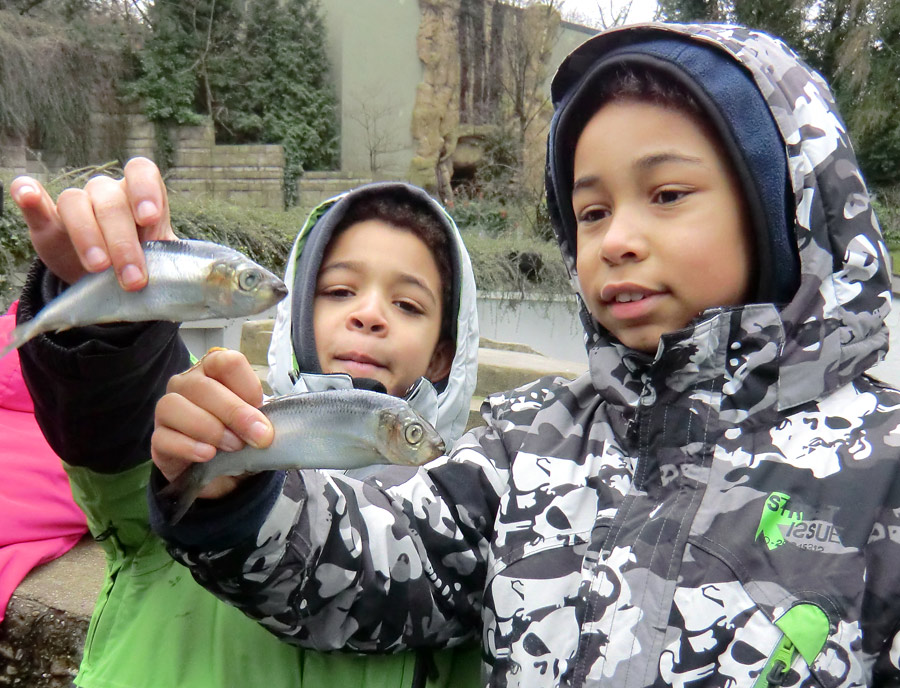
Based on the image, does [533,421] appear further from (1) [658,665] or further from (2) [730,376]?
(1) [658,665]

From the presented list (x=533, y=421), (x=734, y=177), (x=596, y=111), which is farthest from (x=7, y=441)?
(x=734, y=177)

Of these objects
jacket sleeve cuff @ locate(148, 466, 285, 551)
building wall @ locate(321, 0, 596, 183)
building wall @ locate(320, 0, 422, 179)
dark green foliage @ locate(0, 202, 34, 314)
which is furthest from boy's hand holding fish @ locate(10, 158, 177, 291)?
building wall @ locate(320, 0, 422, 179)

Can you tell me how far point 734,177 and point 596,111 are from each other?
309 millimetres

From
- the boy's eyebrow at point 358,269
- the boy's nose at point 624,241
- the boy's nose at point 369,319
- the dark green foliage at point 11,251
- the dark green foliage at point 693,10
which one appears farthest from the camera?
the dark green foliage at point 693,10

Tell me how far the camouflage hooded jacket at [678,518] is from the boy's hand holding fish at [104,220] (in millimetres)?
465

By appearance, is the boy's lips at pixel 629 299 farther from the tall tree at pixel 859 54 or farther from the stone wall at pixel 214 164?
the stone wall at pixel 214 164

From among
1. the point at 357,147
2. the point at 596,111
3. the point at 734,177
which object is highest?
the point at 596,111

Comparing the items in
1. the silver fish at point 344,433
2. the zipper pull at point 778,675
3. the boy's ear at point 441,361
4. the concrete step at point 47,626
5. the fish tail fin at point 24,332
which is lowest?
the concrete step at point 47,626

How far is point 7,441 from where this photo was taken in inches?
106

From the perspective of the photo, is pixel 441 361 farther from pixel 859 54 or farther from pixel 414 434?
pixel 859 54

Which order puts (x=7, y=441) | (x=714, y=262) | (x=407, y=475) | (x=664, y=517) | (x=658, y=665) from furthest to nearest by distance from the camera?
(x=7, y=441)
(x=407, y=475)
(x=714, y=262)
(x=664, y=517)
(x=658, y=665)

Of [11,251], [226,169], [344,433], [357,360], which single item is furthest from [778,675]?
[226,169]

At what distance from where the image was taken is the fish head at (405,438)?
0.91 m

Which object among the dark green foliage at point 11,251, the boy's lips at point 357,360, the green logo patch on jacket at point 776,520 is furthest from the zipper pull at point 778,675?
the dark green foliage at point 11,251
